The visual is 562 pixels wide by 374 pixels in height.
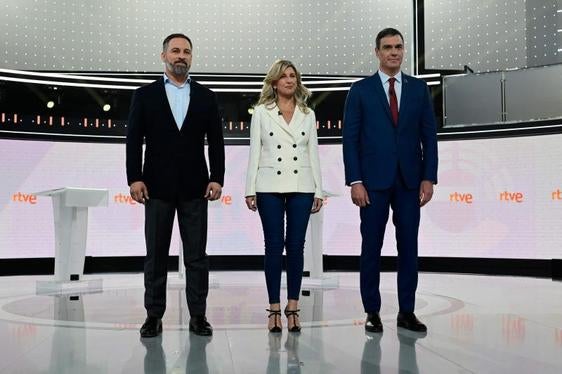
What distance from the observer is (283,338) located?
2684 mm

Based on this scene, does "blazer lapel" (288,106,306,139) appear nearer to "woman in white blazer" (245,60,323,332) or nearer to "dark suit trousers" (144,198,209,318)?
"woman in white blazer" (245,60,323,332)

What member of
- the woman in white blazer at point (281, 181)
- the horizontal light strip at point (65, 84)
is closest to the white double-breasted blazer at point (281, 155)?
the woman in white blazer at point (281, 181)

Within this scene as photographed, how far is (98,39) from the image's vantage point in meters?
8.43

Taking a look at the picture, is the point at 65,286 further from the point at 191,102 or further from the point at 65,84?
the point at 65,84

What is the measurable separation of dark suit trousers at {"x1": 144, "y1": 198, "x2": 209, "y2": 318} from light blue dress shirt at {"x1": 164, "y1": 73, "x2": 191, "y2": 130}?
42 cm

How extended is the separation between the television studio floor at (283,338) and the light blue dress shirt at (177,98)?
106 cm

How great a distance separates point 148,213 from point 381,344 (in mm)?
1250

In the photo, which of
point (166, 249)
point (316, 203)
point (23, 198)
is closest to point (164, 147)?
point (166, 249)

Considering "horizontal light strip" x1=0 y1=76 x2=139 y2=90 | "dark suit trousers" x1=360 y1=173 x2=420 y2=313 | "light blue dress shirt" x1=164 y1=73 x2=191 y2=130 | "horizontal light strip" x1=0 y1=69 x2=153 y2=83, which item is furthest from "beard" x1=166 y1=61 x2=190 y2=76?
"horizontal light strip" x1=0 y1=69 x2=153 y2=83

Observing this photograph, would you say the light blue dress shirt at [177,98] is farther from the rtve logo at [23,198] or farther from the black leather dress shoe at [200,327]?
the rtve logo at [23,198]

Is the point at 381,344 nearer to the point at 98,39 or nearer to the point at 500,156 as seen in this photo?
the point at 500,156

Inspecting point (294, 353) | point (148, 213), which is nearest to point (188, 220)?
point (148, 213)

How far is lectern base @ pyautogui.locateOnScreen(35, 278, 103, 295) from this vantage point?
5082 mm

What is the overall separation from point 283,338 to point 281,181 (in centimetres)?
74
